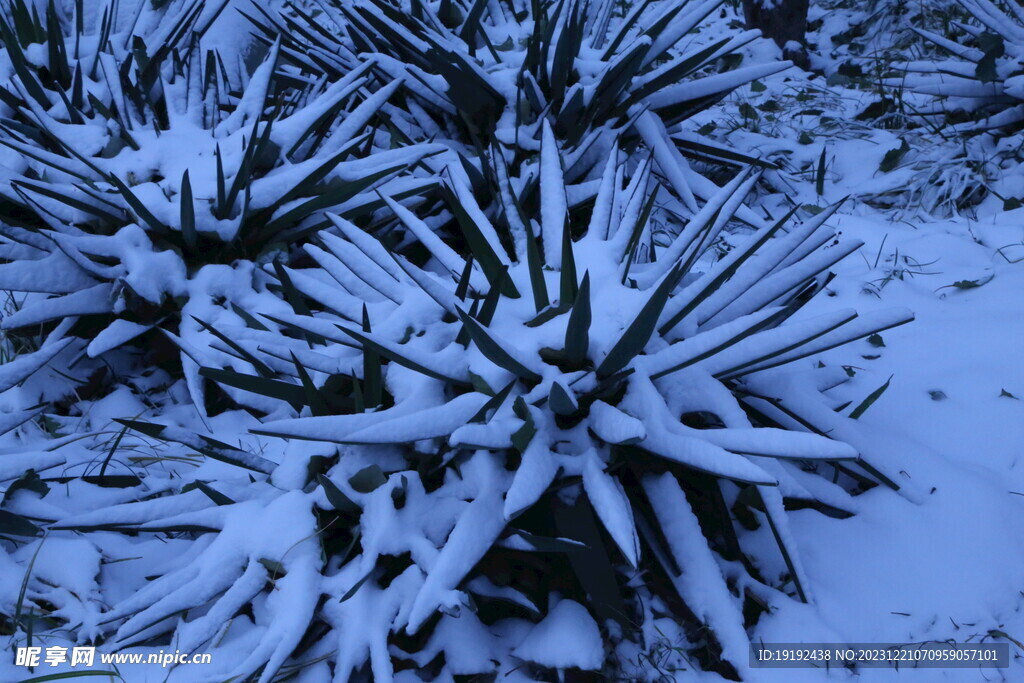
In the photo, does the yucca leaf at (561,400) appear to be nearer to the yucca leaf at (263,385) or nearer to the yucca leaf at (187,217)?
the yucca leaf at (263,385)

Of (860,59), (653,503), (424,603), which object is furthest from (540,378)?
(860,59)

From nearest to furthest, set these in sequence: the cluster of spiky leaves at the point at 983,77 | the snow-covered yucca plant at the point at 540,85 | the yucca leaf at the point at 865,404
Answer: the yucca leaf at the point at 865,404, the snow-covered yucca plant at the point at 540,85, the cluster of spiky leaves at the point at 983,77

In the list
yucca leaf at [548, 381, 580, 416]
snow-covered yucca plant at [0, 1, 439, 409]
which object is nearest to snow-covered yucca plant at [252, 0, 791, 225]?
snow-covered yucca plant at [0, 1, 439, 409]

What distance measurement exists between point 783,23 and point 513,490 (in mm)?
3072

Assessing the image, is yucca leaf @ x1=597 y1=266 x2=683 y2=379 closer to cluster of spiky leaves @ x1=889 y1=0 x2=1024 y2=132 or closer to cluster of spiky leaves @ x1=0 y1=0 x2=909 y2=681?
cluster of spiky leaves @ x1=0 y1=0 x2=909 y2=681

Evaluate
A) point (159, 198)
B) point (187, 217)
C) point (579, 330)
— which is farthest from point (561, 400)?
point (159, 198)

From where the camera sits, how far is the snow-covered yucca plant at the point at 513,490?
40.1 inches

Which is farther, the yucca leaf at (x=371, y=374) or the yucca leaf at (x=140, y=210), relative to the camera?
the yucca leaf at (x=140, y=210)

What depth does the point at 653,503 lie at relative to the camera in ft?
3.62

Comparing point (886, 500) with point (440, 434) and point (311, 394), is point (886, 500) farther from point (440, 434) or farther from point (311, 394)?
point (311, 394)

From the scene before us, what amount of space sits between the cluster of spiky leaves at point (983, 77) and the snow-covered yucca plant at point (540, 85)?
0.70 meters

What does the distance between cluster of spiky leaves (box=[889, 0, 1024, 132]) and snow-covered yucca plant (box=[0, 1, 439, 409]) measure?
1699 millimetres

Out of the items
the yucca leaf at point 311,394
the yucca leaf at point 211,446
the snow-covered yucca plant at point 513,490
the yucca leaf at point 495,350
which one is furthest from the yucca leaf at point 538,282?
the yucca leaf at point 211,446

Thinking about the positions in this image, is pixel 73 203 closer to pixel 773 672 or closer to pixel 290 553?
pixel 290 553
